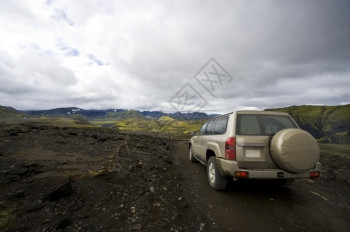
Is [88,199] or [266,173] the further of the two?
[88,199]

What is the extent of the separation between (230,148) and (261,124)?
1.09 metres

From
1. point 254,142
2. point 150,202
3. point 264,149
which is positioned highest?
point 254,142

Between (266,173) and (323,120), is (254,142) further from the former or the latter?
(323,120)

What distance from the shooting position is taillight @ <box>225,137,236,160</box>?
174 inches

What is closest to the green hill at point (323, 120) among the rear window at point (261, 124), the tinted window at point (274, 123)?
the tinted window at point (274, 123)

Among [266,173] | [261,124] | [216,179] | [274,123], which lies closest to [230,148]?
[266,173]

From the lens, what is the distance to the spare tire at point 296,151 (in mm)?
4004

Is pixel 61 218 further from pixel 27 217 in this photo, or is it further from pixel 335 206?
pixel 335 206

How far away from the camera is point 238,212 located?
420cm

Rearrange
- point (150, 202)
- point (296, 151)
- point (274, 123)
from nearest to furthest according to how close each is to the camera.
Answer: point (296, 151) < point (150, 202) < point (274, 123)

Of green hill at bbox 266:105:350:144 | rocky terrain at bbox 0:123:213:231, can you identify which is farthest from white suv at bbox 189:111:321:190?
green hill at bbox 266:105:350:144

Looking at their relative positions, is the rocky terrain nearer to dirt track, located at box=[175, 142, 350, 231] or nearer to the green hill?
dirt track, located at box=[175, 142, 350, 231]

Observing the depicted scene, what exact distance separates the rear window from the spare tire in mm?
566

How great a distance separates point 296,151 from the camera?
13.2 ft
